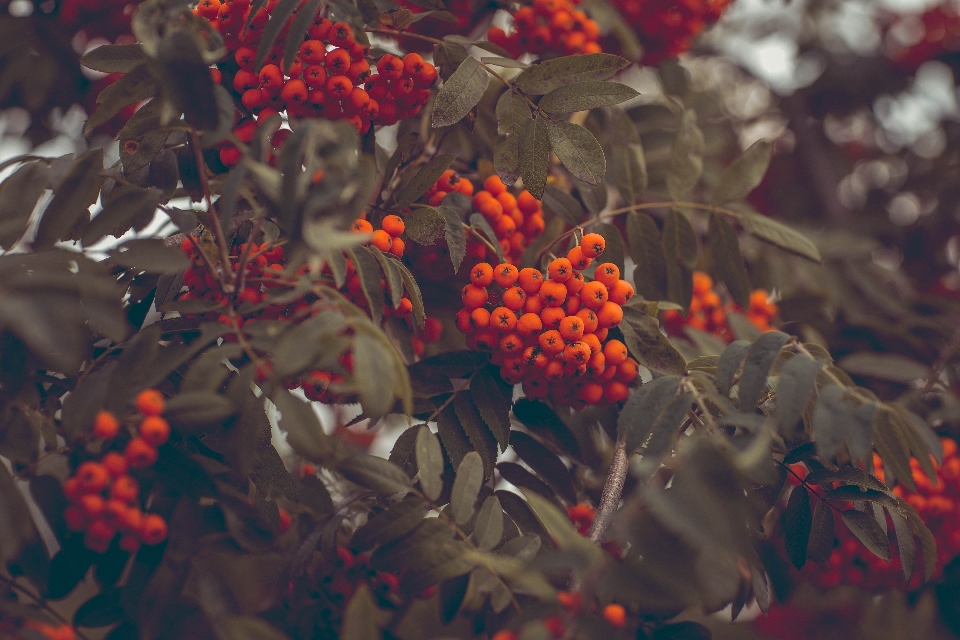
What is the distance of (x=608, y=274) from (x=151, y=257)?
3.49ft

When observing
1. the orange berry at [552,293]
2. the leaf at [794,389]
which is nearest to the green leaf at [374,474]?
the orange berry at [552,293]

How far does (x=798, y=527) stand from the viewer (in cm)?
167

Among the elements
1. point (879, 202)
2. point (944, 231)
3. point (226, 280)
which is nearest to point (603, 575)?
point (226, 280)

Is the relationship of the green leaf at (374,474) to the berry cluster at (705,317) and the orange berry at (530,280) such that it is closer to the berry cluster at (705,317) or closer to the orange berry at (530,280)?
the orange berry at (530,280)

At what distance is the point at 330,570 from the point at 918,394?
2126mm

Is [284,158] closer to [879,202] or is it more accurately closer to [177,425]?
[177,425]

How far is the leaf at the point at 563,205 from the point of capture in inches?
82.1

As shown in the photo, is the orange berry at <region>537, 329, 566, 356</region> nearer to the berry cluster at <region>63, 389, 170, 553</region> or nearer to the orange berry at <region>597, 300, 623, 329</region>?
the orange berry at <region>597, 300, 623, 329</region>

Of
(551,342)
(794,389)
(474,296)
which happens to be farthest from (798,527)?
(474,296)

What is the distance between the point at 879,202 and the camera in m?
4.12

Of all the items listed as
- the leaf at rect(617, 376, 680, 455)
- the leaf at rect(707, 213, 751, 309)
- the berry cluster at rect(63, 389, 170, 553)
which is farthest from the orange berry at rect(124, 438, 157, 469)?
the leaf at rect(707, 213, 751, 309)

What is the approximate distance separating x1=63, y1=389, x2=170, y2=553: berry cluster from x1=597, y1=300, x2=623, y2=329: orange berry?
1.03 metres

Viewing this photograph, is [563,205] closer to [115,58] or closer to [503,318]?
[503,318]

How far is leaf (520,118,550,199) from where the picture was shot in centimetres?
179
